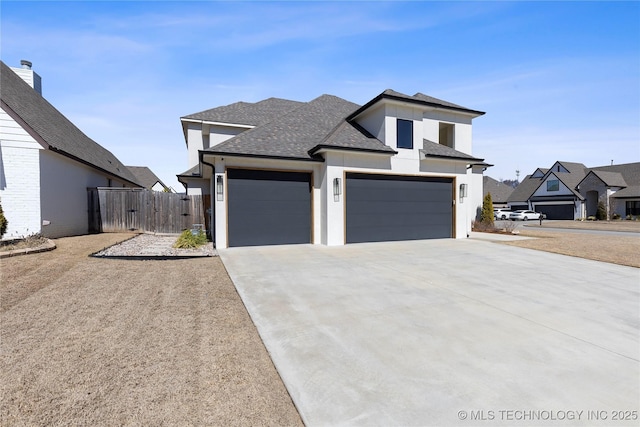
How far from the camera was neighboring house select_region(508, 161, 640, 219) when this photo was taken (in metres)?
31.1

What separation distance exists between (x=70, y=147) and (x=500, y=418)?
17.1 metres

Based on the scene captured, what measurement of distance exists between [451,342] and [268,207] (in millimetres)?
8265

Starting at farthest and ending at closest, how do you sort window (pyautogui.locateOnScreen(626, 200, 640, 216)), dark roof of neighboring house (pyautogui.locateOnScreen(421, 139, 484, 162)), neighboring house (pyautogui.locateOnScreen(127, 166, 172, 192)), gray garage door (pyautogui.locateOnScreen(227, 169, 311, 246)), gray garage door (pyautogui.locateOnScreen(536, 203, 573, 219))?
neighboring house (pyautogui.locateOnScreen(127, 166, 172, 192))
gray garage door (pyautogui.locateOnScreen(536, 203, 573, 219))
window (pyautogui.locateOnScreen(626, 200, 640, 216))
dark roof of neighboring house (pyautogui.locateOnScreen(421, 139, 484, 162))
gray garage door (pyautogui.locateOnScreen(227, 169, 311, 246))

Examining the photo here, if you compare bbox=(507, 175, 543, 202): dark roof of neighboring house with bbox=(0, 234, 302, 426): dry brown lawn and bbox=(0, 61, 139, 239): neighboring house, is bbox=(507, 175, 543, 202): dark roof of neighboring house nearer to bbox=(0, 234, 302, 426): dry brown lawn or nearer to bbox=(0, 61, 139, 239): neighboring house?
bbox=(0, 234, 302, 426): dry brown lawn

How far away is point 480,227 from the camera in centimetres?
1714

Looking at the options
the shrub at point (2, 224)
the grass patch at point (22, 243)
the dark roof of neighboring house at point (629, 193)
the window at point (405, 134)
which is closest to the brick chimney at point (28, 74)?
the shrub at point (2, 224)

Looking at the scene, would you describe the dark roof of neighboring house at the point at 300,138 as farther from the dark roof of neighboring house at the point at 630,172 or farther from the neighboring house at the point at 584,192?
the dark roof of neighboring house at the point at 630,172

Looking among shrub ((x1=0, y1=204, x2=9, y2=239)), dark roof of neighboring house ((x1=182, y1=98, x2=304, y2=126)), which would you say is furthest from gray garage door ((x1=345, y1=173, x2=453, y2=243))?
shrub ((x1=0, y1=204, x2=9, y2=239))

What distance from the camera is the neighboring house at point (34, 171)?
1003 centimetres

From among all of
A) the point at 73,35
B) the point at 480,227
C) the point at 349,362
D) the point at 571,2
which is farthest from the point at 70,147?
the point at 480,227

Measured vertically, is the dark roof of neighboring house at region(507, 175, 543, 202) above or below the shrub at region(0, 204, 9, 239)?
above

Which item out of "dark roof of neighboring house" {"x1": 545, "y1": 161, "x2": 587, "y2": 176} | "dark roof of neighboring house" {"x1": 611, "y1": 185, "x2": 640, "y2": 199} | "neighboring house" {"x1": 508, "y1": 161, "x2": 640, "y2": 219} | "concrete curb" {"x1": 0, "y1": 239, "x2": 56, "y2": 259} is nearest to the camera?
"concrete curb" {"x1": 0, "y1": 239, "x2": 56, "y2": 259}

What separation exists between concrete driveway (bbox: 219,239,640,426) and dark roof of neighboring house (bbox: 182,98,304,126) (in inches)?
462

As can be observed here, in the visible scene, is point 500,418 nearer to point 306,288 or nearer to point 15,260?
point 306,288
